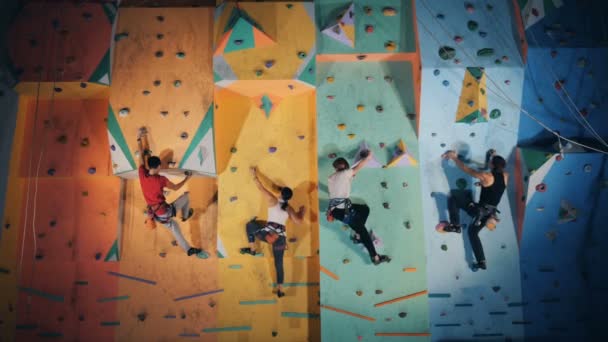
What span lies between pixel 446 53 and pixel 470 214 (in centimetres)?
196

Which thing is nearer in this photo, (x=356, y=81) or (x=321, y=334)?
(x=321, y=334)

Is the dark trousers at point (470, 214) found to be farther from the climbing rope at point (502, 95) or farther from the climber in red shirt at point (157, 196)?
the climber in red shirt at point (157, 196)

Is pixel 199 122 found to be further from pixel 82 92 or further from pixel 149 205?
pixel 82 92

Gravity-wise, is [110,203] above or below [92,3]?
below

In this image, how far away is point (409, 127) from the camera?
5117mm

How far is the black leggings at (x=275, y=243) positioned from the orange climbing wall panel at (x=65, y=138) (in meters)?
1.99

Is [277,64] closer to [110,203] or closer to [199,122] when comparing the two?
[199,122]

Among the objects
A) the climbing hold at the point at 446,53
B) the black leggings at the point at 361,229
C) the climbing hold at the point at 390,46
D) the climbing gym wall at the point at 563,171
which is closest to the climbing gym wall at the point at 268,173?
the black leggings at the point at 361,229

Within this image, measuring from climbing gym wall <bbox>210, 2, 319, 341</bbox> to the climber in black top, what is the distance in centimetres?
173

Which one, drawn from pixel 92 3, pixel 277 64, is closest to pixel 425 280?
pixel 277 64

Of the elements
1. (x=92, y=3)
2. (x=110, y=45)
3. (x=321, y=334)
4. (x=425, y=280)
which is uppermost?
(x=92, y=3)

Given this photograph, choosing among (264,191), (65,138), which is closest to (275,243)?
(264,191)

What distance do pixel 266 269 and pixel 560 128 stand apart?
4.09m

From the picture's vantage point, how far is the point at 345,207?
4.60 m
